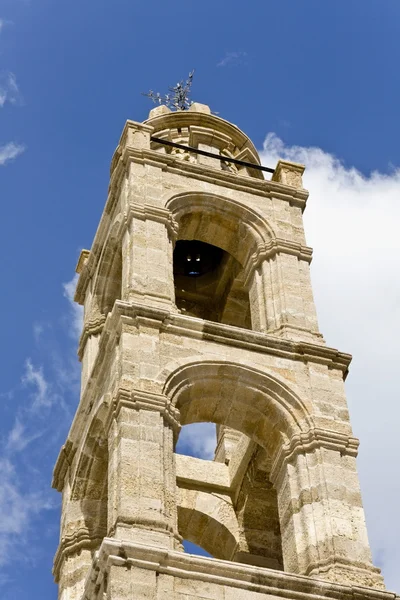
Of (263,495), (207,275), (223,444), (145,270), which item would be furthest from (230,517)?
(207,275)

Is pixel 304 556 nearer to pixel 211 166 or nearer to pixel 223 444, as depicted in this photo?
pixel 223 444

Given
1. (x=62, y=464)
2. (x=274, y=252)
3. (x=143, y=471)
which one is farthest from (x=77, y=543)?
(x=274, y=252)

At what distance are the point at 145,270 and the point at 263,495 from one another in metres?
4.52

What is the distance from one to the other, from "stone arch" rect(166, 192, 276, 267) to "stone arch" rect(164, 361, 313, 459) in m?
4.85

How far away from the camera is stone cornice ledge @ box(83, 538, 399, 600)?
21.5 meters

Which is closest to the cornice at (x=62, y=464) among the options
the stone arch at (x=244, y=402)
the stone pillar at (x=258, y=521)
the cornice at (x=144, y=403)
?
the stone arch at (x=244, y=402)

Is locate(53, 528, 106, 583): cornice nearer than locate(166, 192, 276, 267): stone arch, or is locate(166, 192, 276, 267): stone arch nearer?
locate(53, 528, 106, 583): cornice

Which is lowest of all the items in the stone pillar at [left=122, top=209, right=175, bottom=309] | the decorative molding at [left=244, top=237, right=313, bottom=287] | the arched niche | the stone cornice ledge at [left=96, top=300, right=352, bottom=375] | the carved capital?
the stone cornice ledge at [left=96, top=300, right=352, bottom=375]

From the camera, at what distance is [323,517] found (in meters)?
24.0

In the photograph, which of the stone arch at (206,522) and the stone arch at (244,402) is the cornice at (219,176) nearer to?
the stone arch at (244,402)

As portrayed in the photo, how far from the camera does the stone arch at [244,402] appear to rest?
2595cm

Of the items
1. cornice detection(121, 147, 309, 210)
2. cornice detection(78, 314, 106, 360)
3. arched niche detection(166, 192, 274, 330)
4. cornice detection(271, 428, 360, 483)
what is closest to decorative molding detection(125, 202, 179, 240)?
arched niche detection(166, 192, 274, 330)

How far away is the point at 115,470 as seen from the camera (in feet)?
77.8

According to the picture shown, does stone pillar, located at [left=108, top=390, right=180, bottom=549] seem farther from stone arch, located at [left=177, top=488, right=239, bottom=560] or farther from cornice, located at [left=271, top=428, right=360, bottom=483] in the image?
stone arch, located at [left=177, top=488, right=239, bottom=560]
